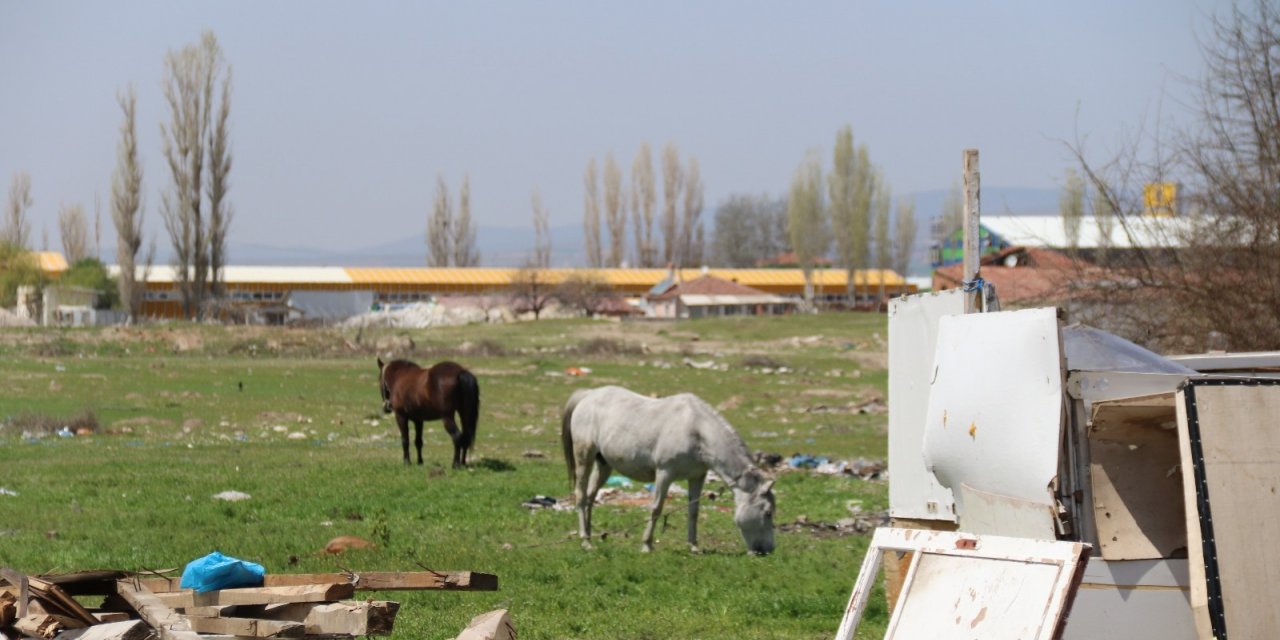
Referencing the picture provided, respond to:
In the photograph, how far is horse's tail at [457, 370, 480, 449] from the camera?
2191 centimetres

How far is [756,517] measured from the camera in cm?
1430

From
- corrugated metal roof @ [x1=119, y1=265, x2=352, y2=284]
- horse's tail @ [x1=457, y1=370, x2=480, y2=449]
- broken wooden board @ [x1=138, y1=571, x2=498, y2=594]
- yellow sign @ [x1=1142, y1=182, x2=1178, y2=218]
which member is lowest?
horse's tail @ [x1=457, y1=370, x2=480, y2=449]

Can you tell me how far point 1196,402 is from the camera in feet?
20.9

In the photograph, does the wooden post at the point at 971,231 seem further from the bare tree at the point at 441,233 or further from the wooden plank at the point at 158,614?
the bare tree at the point at 441,233

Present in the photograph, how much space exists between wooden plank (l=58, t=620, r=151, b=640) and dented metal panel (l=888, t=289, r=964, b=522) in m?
5.46

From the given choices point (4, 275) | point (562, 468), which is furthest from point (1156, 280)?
point (4, 275)

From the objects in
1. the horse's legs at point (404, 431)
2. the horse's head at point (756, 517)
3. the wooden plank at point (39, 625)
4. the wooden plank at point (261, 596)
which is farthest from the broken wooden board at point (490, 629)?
the horse's legs at point (404, 431)

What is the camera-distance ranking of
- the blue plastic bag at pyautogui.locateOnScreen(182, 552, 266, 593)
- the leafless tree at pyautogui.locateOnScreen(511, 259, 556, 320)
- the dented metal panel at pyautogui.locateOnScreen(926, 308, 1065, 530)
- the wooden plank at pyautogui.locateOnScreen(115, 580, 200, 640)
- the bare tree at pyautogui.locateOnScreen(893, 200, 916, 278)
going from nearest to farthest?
the wooden plank at pyautogui.locateOnScreen(115, 580, 200, 640) < the dented metal panel at pyautogui.locateOnScreen(926, 308, 1065, 530) < the blue plastic bag at pyautogui.locateOnScreen(182, 552, 266, 593) < the leafless tree at pyautogui.locateOnScreen(511, 259, 556, 320) < the bare tree at pyautogui.locateOnScreen(893, 200, 916, 278)

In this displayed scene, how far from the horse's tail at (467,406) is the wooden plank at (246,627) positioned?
14.5 metres

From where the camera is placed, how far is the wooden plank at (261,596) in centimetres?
741

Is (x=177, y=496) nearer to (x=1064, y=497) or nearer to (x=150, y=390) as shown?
(x=1064, y=497)

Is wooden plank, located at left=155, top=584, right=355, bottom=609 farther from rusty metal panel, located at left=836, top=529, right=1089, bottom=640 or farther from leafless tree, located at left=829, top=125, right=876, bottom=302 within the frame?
leafless tree, located at left=829, top=125, right=876, bottom=302

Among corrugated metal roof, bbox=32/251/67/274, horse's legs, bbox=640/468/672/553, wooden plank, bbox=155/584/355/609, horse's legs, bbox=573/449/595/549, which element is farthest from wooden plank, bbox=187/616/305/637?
corrugated metal roof, bbox=32/251/67/274

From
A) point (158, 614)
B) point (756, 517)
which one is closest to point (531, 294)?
point (756, 517)
